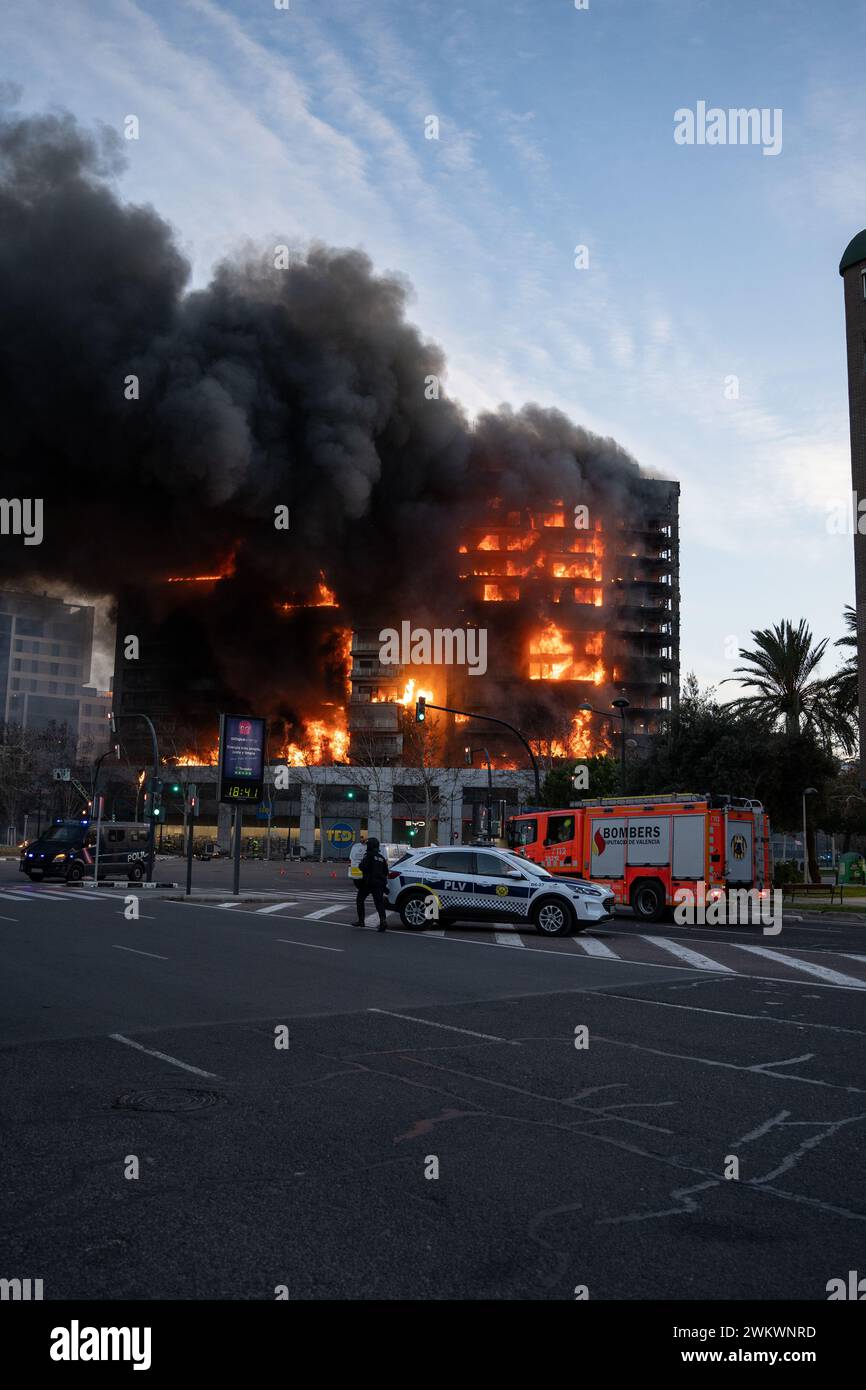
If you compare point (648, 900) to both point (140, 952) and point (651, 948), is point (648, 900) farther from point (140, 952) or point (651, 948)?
point (140, 952)

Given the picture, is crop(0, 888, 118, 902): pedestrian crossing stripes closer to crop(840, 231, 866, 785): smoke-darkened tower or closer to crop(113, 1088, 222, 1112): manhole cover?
crop(113, 1088, 222, 1112): manhole cover

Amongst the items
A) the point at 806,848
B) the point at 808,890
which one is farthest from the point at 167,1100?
the point at 806,848

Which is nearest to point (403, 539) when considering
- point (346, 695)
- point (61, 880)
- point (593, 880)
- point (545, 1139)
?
point (346, 695)

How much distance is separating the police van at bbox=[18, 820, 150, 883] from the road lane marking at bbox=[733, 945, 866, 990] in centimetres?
2216

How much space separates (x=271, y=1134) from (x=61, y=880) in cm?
2991

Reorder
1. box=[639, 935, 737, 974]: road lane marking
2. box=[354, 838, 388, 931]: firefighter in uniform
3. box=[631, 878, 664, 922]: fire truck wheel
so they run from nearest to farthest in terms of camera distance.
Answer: box=[639, 935, 737, 974]: road lane marking
box=[354, 838, 388, 931]: firefighter in uniform
box=[631, 878, 664, 922]: fire truck wheel

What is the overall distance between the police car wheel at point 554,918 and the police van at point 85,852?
60.8 feet

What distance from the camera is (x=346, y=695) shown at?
Answer: 279 ft

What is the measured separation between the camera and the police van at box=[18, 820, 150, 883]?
107 ft

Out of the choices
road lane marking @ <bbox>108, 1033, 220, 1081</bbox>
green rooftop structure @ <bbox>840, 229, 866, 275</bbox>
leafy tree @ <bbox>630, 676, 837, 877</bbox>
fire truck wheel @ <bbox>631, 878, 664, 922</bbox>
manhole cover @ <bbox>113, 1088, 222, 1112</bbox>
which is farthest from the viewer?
green rooftop structure @ <bbox>840, 229, 866, 275</bbox>

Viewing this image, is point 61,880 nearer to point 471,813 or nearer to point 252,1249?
point 252,1249

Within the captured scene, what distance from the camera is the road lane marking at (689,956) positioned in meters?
14.1

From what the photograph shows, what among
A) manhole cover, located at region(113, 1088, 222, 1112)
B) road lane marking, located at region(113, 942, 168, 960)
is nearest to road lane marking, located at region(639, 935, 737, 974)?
road lane marking, located at region(113, 942, 168, 960)

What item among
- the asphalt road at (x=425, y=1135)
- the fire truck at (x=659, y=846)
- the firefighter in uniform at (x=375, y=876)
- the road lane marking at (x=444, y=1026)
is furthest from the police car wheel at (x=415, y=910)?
the road lane marking at (x=444, y=1026)
